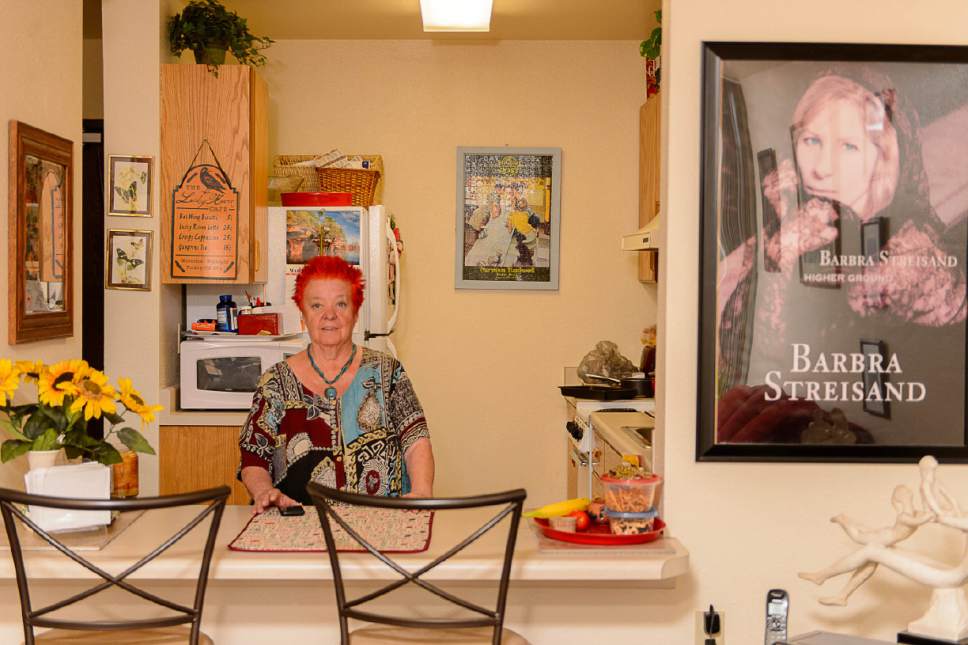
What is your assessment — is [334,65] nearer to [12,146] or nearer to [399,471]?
[12,146]

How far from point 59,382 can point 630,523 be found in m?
1.25

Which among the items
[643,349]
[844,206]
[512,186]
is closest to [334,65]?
[512,186]

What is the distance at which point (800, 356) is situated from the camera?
2.27 m

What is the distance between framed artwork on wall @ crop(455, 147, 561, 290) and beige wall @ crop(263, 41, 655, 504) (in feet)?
0.20

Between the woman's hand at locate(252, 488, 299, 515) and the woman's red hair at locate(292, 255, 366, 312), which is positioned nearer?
the woman's hand at locate(252, 488, 299, 515)

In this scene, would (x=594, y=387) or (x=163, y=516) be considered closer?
(x=163, y=516)

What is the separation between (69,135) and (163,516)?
4.85 feet

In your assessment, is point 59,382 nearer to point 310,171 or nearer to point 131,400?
point 131,400

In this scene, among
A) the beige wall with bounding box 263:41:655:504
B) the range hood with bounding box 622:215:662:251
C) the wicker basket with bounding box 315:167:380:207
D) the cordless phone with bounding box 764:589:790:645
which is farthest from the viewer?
the beige wall with bounding box 263:41:655:504

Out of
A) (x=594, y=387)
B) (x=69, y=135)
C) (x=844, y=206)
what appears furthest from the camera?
(x=594, y=387)

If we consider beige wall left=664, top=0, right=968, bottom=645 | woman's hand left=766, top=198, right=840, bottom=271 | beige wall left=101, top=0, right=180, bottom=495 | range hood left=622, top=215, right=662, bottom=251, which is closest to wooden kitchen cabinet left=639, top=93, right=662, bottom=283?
range hood left=622, top=215, right=662, bottom=251

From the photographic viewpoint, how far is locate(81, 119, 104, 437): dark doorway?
4527 mm

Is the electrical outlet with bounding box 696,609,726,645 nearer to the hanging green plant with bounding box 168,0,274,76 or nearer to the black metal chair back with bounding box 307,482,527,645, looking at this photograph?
the black metal chair back with bounding box 307,482,527,645

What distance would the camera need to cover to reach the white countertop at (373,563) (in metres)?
2.05
